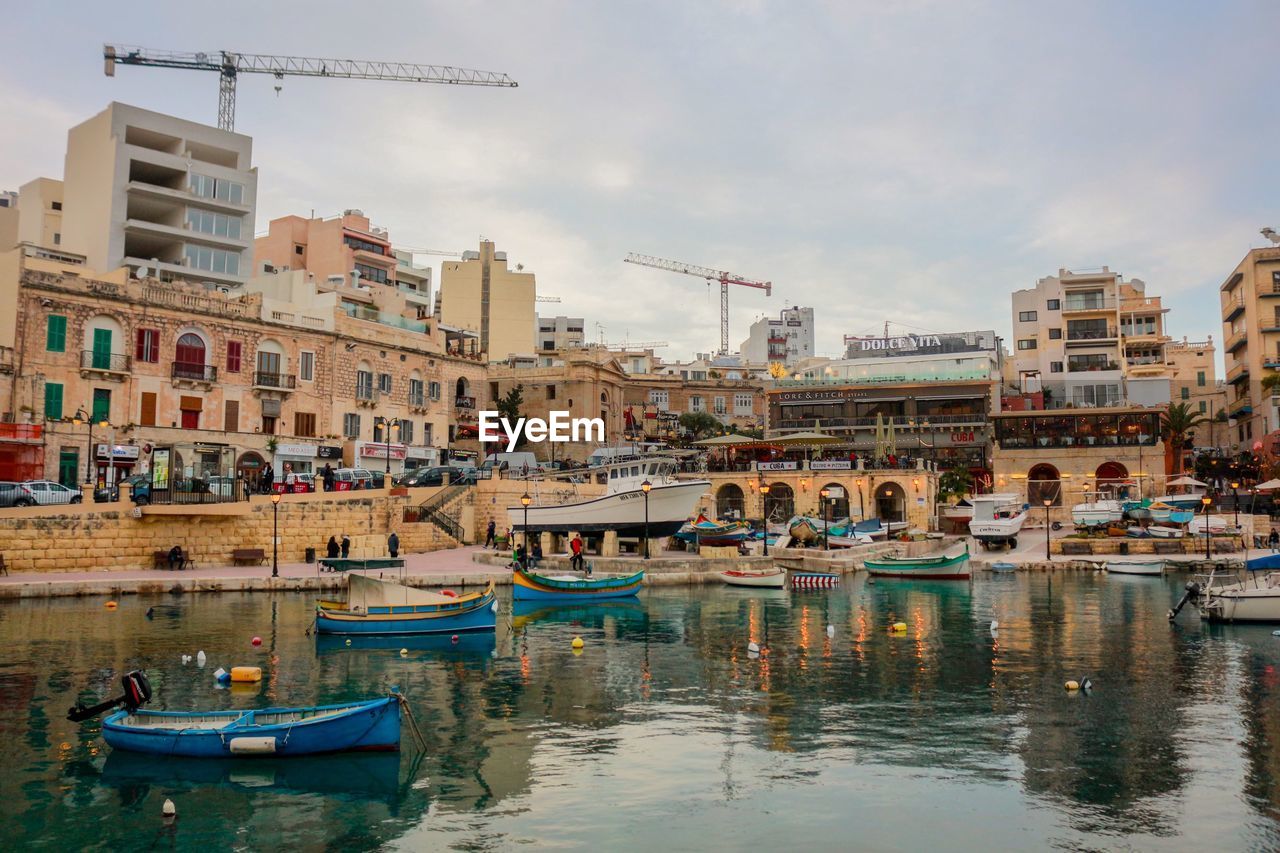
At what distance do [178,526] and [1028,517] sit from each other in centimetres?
5258

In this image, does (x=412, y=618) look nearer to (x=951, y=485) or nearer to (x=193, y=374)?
(x=193, y=374)

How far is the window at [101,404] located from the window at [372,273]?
35.4 meters

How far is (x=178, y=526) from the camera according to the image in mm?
36250

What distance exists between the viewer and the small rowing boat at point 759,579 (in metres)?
37.4

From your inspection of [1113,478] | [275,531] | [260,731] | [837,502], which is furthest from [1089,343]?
[260,731]

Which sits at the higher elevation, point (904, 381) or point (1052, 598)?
point (904, 381)

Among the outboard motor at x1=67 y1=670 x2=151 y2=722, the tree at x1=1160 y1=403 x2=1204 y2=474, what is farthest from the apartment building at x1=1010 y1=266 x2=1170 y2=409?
the outboard motor at x1=67 y1=670 x2=151 y2=722

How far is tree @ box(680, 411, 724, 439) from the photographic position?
286ft

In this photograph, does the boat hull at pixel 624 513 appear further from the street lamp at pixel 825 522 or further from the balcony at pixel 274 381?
the balcony at pixel 274 381

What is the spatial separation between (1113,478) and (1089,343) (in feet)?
54.2

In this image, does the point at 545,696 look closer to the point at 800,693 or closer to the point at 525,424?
the point at 800,693

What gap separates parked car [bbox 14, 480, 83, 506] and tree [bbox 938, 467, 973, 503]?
5106 centimetres

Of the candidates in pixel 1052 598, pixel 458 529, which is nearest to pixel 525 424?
pixel 458 529

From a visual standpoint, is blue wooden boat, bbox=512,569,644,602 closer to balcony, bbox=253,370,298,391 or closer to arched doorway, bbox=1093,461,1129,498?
balcony, bbox=253,370,298,391
